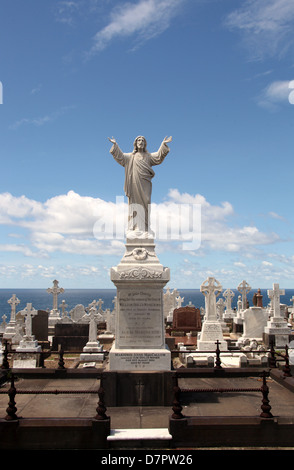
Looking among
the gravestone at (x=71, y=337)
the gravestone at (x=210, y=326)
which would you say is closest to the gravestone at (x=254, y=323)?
the gravestone at (x=210, y=326)

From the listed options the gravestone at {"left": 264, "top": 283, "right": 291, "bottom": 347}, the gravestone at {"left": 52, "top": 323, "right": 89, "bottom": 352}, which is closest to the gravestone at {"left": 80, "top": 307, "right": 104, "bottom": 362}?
the gravestone at {"left": 52, "top": 323, "right": 89, "bottom": 352}

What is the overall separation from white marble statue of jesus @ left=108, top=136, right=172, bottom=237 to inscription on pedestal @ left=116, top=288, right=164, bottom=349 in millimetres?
1524

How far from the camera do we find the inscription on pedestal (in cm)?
830

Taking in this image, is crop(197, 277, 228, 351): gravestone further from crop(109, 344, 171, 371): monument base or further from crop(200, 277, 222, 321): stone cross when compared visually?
crop(109, 344, 171, 371): monument base

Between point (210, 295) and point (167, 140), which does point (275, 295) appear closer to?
point (210, 295)

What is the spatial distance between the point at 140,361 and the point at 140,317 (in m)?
0.89

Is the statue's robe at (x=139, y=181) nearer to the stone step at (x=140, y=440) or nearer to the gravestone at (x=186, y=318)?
the stone step at (x=140, y=440)

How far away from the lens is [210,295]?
1884 centimetres

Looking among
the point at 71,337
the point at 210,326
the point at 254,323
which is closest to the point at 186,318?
the point at 254,323

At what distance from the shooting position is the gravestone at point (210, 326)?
1759cm

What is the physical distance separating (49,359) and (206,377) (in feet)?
30.3
